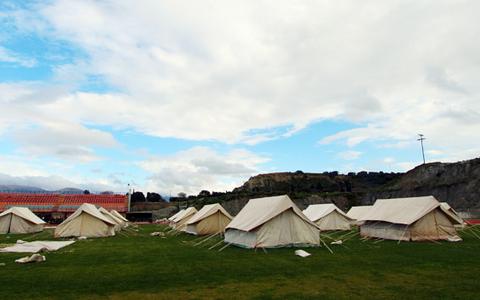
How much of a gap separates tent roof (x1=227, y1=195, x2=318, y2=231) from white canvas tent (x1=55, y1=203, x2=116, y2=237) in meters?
13.2

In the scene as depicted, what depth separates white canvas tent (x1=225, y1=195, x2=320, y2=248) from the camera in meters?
18.5

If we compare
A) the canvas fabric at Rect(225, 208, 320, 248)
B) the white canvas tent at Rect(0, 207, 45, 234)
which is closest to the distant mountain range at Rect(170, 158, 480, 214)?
the white canvas tent at Rect(0, 207, 45, 234)

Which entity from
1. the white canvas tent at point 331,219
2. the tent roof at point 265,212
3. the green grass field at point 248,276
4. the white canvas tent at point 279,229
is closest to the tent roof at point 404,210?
the green grass field at point 248,276

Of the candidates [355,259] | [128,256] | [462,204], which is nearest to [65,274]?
[128,256]

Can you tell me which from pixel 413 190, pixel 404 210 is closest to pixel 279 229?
pixel 404 210

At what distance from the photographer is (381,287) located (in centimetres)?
921

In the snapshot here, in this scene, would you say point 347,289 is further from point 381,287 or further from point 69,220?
point 69,220

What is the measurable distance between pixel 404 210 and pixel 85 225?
2323 centimetres

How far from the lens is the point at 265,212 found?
1966cm

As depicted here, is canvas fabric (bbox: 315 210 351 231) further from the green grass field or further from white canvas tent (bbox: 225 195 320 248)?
the green grass field

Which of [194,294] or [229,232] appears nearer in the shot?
[194,294]

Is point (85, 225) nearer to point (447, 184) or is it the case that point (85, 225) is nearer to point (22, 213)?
point (22, 213)

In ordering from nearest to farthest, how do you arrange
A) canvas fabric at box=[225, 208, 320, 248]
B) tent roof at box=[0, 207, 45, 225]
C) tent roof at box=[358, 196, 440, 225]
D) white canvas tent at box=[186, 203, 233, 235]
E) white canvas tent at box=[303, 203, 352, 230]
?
canvas fabric at box=[225, 208, 320, 248], tent roof at box=[358, 196, 440, 225], white canvas tent at box=[186, 203, 233, 235], tent roof at box=[0, 207, 45, 225], white canvas tent at box=[303, 203, 352, 230]

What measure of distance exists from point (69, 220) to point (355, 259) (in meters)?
22.6
